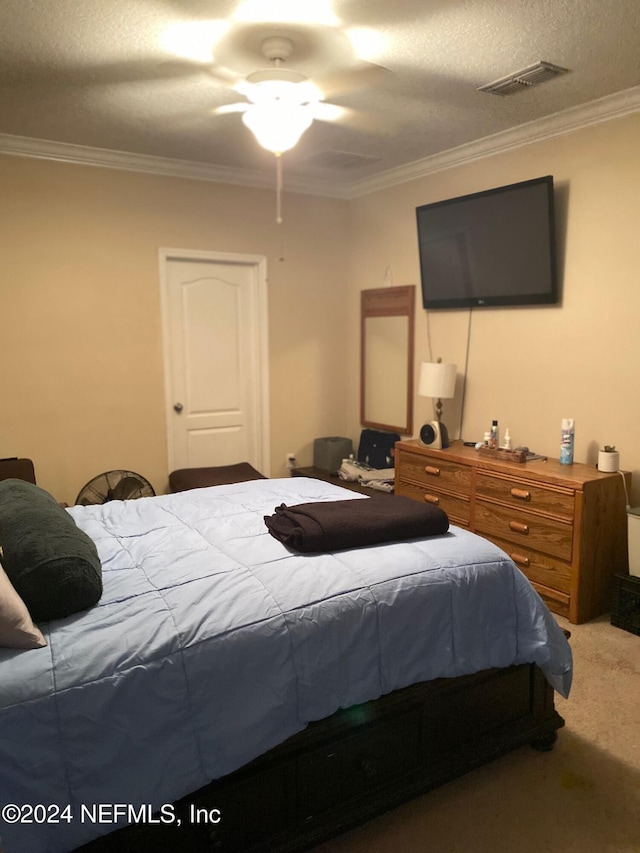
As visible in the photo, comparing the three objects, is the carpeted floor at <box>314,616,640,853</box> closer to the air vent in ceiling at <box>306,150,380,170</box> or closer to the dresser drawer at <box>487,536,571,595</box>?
the dresser drawer at <box>487,536,571,595</box>

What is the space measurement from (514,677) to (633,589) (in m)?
1.29

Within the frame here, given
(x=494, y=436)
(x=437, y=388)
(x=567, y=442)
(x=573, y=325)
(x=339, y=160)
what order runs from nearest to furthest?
(x=567, y=442), (x=573, y=325), (x=494, y=436), (x=437, y=388), (x=339, y=160)

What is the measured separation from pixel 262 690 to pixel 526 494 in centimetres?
220

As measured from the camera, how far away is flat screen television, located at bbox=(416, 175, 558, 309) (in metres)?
3.65

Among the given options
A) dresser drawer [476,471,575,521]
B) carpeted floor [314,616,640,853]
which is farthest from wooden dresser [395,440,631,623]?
carpeted floor [314,616,640,853]

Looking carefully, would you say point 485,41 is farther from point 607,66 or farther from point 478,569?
point 478,569

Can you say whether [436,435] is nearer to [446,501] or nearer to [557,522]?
[446,501]

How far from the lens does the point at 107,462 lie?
445 cm

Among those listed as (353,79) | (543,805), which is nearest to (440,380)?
(353,79)

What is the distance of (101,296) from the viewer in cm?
432

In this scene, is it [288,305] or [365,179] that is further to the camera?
[288,305]

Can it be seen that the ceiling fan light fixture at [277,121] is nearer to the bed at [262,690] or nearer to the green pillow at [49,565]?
the bed at [262,690]

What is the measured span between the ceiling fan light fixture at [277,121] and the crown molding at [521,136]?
1.58 meters

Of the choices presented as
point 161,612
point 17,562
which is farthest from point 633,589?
point 17,562
